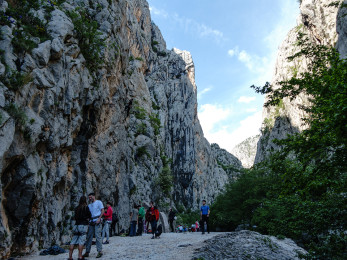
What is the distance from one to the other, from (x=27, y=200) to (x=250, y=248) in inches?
313

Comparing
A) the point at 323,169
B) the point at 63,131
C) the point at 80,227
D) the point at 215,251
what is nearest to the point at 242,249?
the point at 215,251

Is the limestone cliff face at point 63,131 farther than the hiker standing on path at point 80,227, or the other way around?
the limestone cliff face at point 63,131

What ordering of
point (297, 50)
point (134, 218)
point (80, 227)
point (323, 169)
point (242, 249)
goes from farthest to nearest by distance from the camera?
point (297, 50) < point (134, 218) < point (242, 249) < point (80, 227) < point (323, 169)

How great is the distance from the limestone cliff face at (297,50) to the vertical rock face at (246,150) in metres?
106

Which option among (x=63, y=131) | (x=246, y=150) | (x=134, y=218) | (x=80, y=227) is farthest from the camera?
(x=246, y=150)

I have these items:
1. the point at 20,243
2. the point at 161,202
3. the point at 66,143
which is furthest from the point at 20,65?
the point at 161,202

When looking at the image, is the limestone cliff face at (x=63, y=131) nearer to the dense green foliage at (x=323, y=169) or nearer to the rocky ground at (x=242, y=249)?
the rocky ground at (x=242, y=249)

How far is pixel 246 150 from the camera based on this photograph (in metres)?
172

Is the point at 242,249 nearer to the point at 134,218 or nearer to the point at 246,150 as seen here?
the point at 134,218

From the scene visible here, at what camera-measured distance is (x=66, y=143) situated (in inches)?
507

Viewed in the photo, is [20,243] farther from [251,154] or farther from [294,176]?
[251,154]

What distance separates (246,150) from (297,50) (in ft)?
428

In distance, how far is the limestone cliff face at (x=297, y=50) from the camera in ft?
123

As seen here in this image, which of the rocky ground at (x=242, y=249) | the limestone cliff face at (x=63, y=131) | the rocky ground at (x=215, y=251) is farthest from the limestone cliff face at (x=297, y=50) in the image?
the rocky ground at (x=215, y=251)
